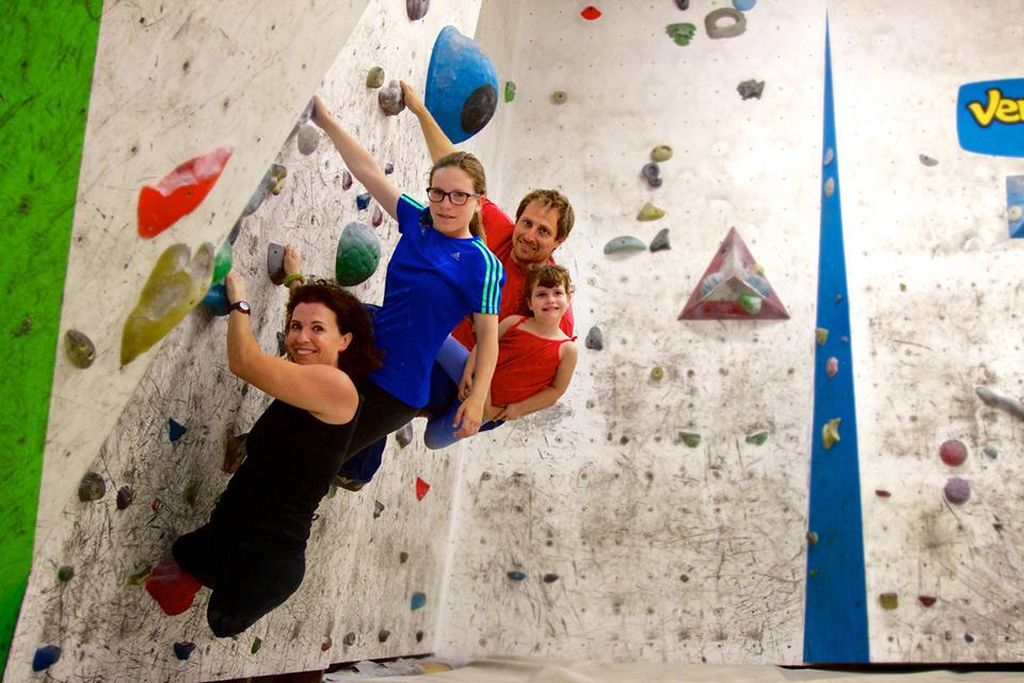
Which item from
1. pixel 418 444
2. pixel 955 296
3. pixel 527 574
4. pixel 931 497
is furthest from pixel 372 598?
pixel 955 296

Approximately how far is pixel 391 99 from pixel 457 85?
0.87 feet

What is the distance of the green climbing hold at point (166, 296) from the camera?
1.63 m

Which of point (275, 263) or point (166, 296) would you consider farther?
point (275, 263)

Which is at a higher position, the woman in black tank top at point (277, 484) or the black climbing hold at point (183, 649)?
the woman in black tank top at point (277, 484)

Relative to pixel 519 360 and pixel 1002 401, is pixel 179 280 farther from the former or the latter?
pixel 1002 401

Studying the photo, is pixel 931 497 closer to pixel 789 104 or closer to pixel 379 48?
pixel 789 104

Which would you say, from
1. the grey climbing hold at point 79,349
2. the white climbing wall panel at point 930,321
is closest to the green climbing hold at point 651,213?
the white climbing wall panel at point 930,321

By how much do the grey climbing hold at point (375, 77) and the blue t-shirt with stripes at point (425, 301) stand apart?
1.45ft

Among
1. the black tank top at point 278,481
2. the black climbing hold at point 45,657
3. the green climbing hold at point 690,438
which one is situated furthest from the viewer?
the green climbing hold at point 690,438

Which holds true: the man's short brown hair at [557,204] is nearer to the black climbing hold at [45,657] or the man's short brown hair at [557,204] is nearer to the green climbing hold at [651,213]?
the black climbing hold at [45,657]

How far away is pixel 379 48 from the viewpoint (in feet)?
7.96

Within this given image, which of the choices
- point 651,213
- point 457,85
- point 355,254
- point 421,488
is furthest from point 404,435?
point 651,213

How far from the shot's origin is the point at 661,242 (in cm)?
408

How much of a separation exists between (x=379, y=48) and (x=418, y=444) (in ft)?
4.57
